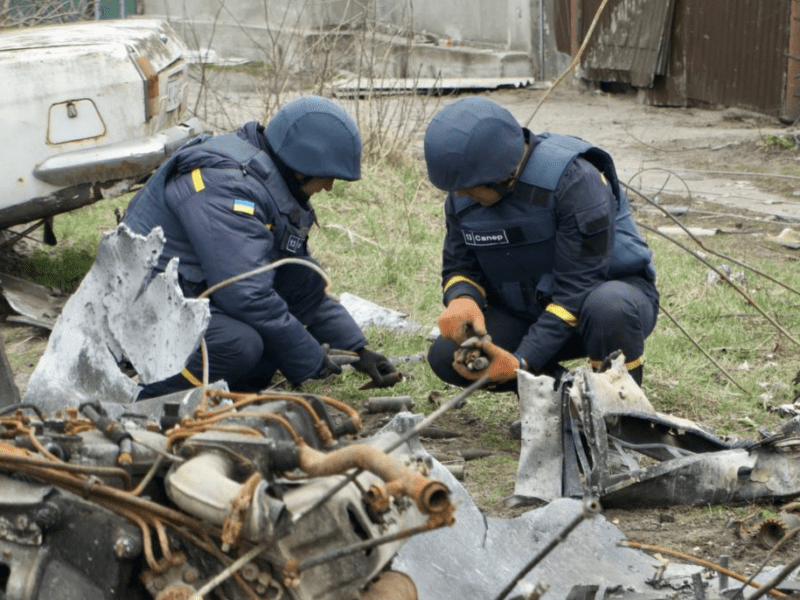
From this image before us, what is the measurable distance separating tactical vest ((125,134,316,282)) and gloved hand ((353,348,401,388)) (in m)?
0.64

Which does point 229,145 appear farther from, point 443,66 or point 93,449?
point 443,66

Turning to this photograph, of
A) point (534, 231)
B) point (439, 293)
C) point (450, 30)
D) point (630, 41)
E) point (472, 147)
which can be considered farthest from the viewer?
point (450, 30)

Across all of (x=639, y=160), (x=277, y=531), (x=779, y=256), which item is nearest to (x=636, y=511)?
(x=277, y=531)

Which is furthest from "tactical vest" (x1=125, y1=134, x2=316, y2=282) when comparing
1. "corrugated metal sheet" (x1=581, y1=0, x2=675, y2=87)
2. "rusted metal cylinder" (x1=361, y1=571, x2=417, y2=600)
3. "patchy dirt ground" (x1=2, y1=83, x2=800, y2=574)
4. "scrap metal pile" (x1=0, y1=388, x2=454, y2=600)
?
"corrugated metal sheet" (x1=581, y1=0, x2=675, y2=87)

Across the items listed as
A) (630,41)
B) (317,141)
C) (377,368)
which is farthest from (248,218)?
(630,41)

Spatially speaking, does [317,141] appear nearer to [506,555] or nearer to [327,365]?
[327,365]

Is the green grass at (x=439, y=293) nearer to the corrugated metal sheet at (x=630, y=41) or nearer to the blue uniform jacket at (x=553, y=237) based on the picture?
the blue uniform jacket at (x=553, y=237)

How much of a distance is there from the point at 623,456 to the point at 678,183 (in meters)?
6.61

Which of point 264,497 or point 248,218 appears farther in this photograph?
point 248,218

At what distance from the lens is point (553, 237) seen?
4.46 metres

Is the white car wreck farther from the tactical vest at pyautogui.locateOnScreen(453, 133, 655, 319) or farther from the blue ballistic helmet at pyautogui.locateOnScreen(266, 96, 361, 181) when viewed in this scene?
the tactical vest at pyautogui.locateOnScreen(453, 133, 655, 319)

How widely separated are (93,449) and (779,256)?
607 centimetres

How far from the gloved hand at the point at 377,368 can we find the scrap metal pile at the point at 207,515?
8.32 feet

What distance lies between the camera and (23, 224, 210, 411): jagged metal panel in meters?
3.59
